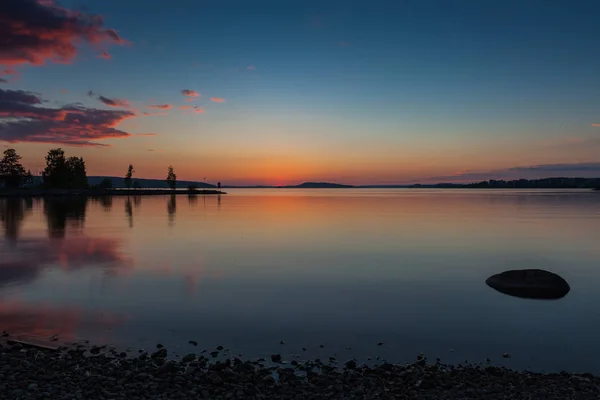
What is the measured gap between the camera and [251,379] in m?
10.7

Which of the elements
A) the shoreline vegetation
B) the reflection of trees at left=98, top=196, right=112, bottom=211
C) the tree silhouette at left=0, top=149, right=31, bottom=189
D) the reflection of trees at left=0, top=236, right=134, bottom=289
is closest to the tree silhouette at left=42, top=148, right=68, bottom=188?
the tree silhouette at left=0, top=149, right=31, bottom=189

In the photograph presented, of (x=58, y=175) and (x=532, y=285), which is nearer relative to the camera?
(x=532, y=285)

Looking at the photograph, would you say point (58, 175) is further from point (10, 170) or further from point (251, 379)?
point (251, 379)

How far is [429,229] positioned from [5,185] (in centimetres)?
20198

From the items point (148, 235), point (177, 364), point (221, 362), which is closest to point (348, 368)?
point (221, 362)

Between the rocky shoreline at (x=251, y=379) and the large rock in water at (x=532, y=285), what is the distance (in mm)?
9954

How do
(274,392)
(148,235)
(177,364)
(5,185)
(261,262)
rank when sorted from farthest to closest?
(5,185) < (148,235) < (261,262) < (177,364) < (274,392)

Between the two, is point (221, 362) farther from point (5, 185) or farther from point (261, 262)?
point (5, 185)

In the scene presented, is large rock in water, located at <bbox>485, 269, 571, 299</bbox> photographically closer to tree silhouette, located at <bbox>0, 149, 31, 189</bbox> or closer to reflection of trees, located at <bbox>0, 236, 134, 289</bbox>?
reflection of trees, located at <bbox>0, 236, 134, 289</bbox>

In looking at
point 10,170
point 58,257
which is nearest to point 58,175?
point 10,170

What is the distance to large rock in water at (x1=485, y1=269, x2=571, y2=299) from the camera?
20531mm

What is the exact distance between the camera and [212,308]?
18188 millimetres

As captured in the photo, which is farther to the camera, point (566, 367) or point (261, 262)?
point (261, 262)

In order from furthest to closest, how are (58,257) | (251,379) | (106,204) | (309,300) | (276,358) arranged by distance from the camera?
(106,204)
(58,257)
(309,300)
(276,358)
(251,379)
